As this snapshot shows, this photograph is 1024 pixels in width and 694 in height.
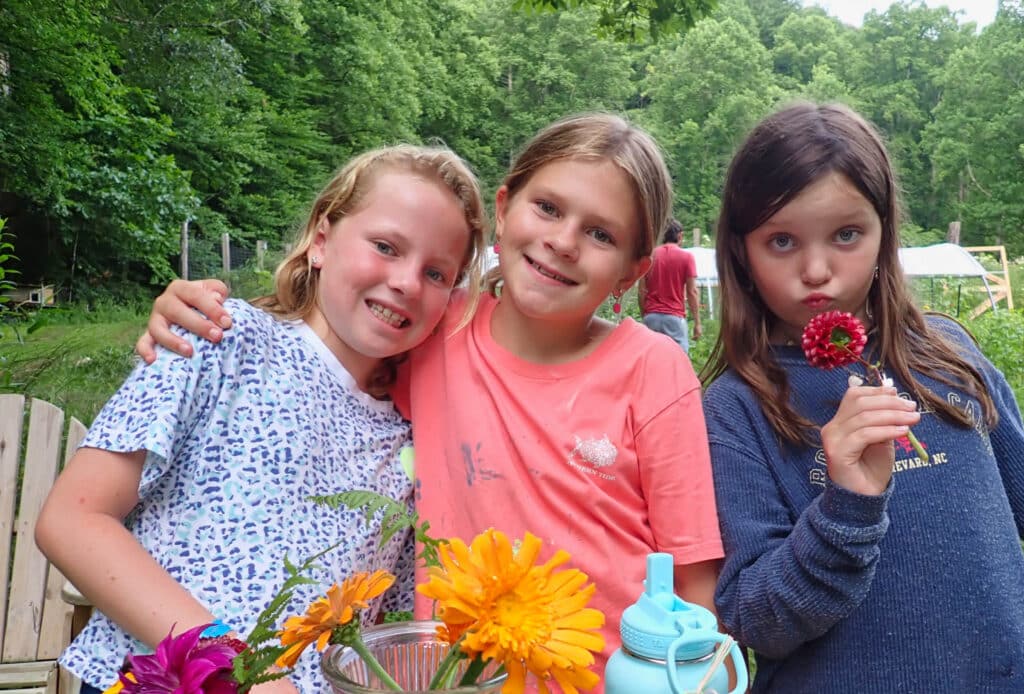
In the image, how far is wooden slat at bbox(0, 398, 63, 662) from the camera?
7.41 ft

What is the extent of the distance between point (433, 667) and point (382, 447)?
0.81 metres

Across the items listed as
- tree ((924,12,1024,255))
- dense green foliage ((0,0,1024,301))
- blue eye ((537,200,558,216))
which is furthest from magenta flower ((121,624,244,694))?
tree ((924,12,1024,255))

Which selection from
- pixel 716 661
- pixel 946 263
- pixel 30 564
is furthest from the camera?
pixel 946 263

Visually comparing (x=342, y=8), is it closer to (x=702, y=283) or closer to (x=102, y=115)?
(x=102, y=115)

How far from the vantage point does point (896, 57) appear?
5028cm

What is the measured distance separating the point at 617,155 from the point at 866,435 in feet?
2.13

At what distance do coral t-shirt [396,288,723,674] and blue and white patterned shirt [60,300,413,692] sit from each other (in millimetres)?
132

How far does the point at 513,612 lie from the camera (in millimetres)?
591

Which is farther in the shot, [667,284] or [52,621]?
[667,284]

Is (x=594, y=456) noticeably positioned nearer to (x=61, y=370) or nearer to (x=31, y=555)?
(x=31, y=555)

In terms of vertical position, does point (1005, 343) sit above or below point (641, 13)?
below

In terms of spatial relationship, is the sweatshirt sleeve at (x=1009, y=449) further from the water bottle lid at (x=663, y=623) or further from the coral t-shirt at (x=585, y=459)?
the water bottle lid at (x=663, y=623)

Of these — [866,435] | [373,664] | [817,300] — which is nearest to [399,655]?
[373,664]

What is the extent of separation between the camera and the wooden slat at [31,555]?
7.41 feet
